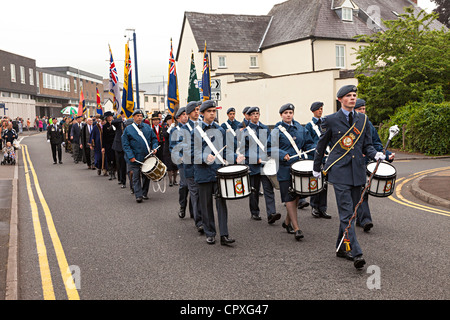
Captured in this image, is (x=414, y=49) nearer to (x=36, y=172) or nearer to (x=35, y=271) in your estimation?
(x=36, y=172)

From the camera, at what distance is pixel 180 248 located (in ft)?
22.3

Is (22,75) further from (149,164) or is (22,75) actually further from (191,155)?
(191,155)

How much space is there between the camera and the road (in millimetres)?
4961

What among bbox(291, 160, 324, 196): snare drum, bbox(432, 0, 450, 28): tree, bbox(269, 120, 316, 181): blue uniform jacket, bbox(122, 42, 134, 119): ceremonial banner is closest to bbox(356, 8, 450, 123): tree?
bbox(122, 42, 134, 119): ceremonial banner

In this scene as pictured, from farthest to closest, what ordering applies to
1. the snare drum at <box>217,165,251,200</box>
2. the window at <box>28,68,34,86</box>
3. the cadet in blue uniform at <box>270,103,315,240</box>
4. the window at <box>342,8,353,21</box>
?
the window at <box>28,68,34,86</box>
the window at <box>342,8,353,21</box>
the cadet in blue uniform at <box>270,103,315,240</box>
the snare drum at <box>217,165,251,200</box>

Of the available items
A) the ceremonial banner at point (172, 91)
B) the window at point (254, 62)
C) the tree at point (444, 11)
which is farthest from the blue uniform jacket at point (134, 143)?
the tree at point (444, 11)

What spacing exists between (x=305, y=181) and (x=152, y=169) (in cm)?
478

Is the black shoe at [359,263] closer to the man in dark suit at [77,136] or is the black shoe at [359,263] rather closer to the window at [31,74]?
the man in dark suit at [77,136]

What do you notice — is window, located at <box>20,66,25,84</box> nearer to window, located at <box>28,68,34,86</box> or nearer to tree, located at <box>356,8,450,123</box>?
window, located at <box>28,68,34,86</box>

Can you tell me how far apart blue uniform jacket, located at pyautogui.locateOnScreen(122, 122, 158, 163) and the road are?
5.05 ft

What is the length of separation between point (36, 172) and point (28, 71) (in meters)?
52.7

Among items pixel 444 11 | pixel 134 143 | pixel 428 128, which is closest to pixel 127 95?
pixel 134 143

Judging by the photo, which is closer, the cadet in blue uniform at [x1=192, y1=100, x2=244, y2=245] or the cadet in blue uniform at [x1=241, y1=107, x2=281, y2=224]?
the cadet in blue uniform at [x1=192, y1=100, x2=244, y2=245]
